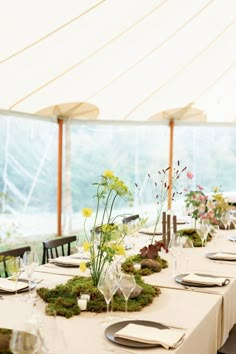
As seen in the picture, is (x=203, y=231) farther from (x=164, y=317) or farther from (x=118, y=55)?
(x=118, y=55)

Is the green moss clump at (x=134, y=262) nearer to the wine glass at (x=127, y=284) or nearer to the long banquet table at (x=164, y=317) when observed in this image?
the long banquet table at (x=164, y=317)

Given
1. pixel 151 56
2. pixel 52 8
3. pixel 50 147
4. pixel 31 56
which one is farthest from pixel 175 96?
pixel 52 8

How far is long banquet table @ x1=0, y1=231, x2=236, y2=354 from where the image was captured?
1.77 m

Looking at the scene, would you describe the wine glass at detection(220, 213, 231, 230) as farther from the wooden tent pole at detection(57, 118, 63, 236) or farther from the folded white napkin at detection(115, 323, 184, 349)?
the wooden tent pole at detection(57, 118, 63, 236)

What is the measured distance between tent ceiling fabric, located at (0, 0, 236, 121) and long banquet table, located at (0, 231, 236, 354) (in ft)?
9.26

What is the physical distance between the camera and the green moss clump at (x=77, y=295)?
2137 mm

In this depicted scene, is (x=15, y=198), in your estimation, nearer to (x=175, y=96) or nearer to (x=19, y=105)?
(x=19, y=105)

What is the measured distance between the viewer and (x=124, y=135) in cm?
949

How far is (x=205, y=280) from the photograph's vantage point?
261 centimetres

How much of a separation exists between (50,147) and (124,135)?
167 cm

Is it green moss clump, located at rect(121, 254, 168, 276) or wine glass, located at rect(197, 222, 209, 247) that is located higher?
wine glass, located at rect(197, 222, 209, 247)

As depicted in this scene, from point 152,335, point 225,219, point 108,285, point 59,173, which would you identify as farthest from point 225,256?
point 59,173

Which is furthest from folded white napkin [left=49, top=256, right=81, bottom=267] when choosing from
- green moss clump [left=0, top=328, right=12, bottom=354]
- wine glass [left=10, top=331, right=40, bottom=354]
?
wine glass [left=10, top=331, right=40, bottom=354]

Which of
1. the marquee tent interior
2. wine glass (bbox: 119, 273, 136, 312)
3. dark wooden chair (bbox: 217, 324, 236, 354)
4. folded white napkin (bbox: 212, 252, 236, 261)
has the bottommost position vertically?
dark wooden chair (bbox: 217, 324, 236, 354)
